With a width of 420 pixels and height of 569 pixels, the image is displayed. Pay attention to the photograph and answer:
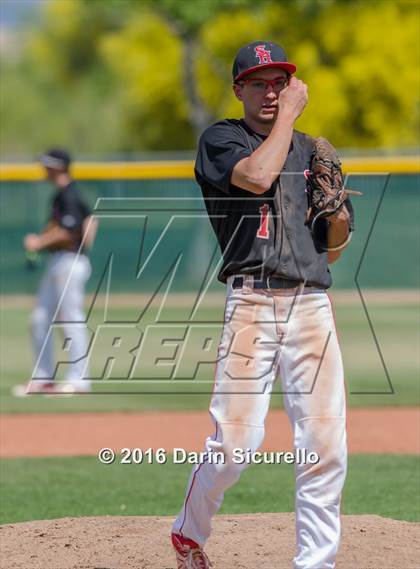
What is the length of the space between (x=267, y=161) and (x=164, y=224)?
12538 mm

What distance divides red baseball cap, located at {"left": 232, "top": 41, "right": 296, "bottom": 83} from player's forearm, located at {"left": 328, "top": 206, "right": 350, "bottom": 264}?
62cm

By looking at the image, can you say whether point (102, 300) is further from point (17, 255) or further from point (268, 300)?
point (268, 300)

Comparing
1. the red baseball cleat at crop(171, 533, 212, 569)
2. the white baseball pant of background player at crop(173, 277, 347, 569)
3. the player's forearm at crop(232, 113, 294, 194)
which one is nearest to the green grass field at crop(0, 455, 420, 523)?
the red baseball cleat at crop(171, 533, 212, 569)

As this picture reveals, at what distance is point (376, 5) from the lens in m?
27.1

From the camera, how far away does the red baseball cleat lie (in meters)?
4.96

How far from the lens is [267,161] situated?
4.53 m

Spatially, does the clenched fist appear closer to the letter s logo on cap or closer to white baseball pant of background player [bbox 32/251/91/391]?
the letter s logo on cap

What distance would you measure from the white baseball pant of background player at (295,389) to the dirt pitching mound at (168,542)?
0.86 m

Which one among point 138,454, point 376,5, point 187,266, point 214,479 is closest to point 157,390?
point 138,454

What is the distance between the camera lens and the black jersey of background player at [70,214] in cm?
1061

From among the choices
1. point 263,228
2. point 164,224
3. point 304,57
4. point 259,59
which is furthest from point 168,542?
point 304,57

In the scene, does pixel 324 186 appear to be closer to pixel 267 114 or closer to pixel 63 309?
pixel 267 114

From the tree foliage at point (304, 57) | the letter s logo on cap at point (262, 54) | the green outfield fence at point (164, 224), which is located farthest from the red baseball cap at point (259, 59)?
the tree foliage at point (304, 57)

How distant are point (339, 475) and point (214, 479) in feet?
1.69
